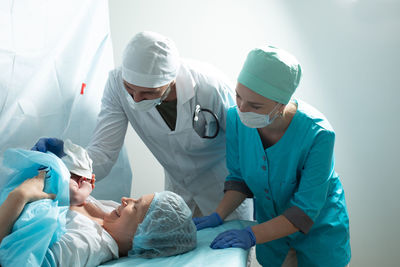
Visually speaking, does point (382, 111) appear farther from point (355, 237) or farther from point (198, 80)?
point (198, 80)

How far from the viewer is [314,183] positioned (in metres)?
1.57

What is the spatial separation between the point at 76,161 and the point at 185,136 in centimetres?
54

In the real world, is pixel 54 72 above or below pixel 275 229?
above

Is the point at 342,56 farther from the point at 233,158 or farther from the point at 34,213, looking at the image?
the point at 34,213

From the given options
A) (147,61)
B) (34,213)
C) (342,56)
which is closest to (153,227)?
(34,213)

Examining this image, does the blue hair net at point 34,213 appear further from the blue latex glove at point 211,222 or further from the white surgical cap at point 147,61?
the blue latex glove at point 211,222

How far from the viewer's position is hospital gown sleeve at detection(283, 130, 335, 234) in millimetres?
1566

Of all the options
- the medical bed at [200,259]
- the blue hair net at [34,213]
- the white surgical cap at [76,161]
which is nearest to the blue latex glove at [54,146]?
the white surgical cap at [76,161]

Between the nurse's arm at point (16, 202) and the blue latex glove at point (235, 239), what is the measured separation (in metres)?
0.65

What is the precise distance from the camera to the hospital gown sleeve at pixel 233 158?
5.89 feet

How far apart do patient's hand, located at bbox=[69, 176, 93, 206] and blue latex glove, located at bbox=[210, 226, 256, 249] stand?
1.75 feet

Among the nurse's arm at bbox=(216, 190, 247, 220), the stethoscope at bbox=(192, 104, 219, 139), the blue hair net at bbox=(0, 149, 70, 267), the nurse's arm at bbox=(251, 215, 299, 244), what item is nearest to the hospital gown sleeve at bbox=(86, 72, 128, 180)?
the stethoscope at bbox=(192, 104, 219, 139)

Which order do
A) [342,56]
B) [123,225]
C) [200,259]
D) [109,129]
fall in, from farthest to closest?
1. [342,56]
2. [109,129]
3. [123,225]
4. [200,259]

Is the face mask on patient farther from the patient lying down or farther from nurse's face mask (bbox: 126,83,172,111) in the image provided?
nurse's face mask (bbox: 126,83,172,111)
